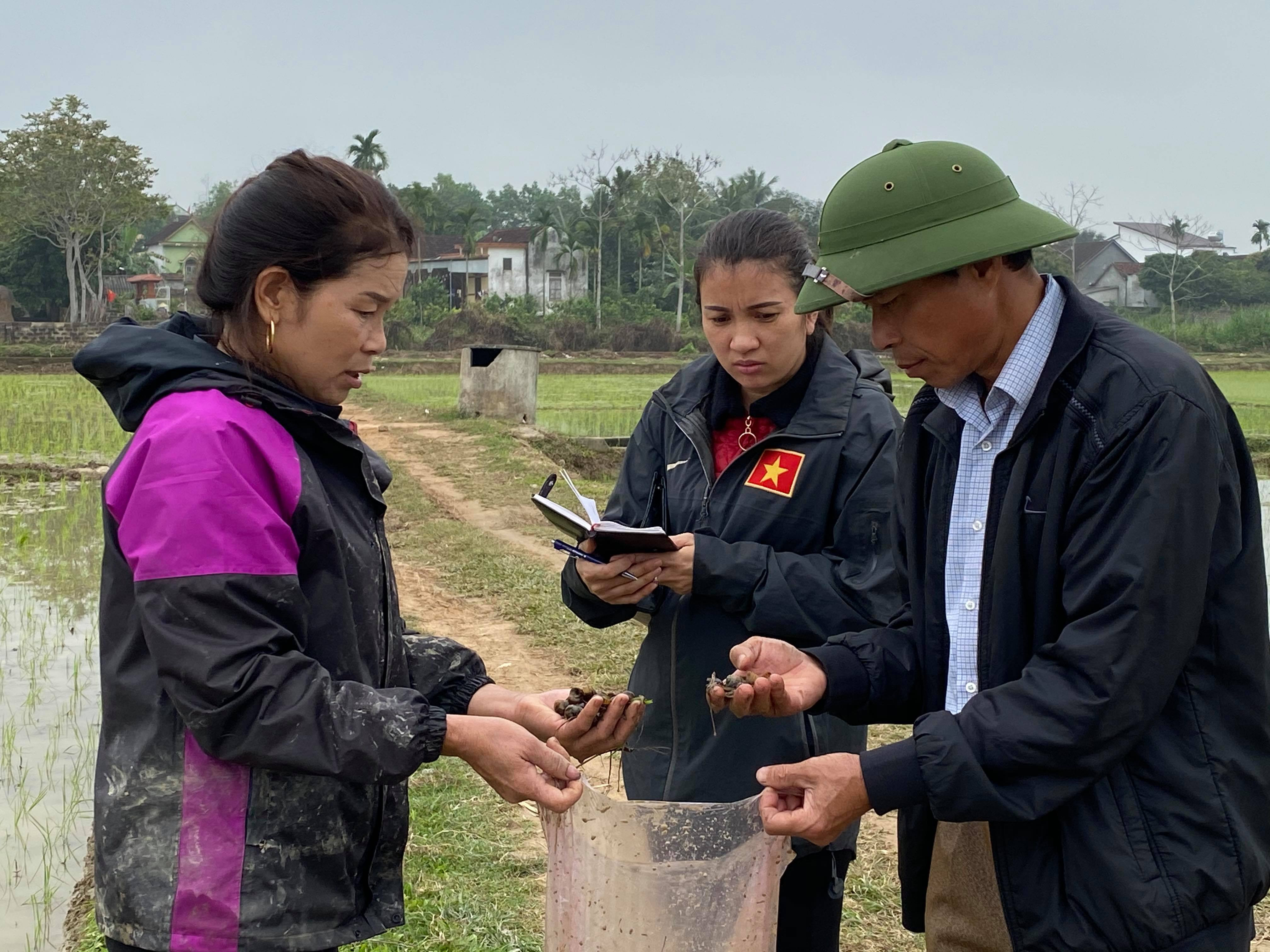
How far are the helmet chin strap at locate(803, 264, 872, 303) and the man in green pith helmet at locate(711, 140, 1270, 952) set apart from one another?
0.03 m

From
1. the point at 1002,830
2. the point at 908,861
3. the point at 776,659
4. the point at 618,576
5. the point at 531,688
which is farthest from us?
the point at 531,688

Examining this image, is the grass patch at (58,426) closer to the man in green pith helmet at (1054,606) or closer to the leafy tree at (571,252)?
the man in green pith helmet at (1054,606)

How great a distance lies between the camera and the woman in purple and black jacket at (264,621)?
66.3 inches

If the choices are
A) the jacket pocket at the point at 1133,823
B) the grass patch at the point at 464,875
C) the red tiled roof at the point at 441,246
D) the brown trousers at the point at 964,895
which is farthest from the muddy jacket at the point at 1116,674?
the red tiled roof at the point at 441,246

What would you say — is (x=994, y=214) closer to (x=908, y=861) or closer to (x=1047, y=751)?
(x=1047, y=751)

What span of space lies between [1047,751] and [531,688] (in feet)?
13.4

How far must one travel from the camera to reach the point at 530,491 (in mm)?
10578

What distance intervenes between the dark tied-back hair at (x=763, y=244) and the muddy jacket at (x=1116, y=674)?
2.94ft

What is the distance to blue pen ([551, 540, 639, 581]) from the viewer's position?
98.5 inches

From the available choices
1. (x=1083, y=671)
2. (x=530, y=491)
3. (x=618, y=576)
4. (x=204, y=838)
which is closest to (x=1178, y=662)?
(x=1083, y=671)

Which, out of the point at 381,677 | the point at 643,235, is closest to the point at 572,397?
the point at 381,677

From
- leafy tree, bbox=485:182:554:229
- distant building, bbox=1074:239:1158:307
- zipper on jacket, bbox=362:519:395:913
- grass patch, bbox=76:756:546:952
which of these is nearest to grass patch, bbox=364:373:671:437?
grass patch, bbox=76:756:546:952

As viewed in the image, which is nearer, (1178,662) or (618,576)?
(1178,662)

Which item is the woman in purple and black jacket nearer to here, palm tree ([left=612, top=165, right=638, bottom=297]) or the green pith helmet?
the green pith helmet
